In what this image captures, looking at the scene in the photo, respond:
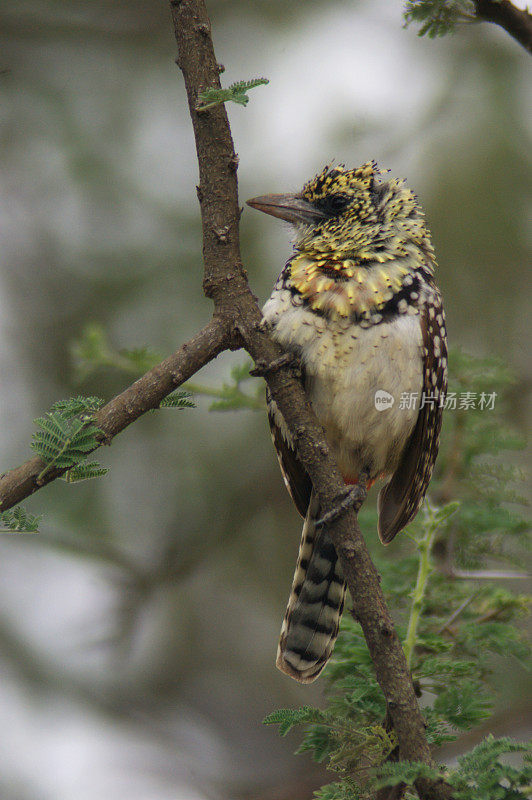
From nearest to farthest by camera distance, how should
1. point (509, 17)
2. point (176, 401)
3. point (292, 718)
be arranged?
point (292, 718)
point (176, 401)
point (509, 17)

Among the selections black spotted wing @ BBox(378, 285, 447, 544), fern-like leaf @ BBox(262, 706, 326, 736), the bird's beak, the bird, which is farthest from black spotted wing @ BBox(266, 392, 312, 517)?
fern-like leaf @ BBox(262, 706, 326, 736)

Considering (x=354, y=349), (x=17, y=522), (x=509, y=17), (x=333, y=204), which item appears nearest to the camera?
(x=17, y=522)

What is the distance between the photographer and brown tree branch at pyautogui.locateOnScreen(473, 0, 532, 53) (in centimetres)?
281

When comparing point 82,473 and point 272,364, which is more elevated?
point 272,364

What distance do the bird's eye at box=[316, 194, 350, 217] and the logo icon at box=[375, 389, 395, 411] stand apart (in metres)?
0.81

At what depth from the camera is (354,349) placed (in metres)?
3.14

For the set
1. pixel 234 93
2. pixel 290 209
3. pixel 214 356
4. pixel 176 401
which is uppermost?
pixel 290 209

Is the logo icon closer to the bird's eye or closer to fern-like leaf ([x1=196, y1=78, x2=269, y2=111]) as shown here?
the bird's eye

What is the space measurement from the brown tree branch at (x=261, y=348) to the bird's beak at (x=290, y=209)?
112cm

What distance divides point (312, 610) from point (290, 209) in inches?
65.8

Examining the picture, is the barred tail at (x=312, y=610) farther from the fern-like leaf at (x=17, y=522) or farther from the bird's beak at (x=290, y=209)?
the fern-like leaf at (x=17, y=522)

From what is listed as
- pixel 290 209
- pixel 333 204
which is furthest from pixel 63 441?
pixel 333 204

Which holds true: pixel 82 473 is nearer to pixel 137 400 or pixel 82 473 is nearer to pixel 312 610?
pixel 137 400

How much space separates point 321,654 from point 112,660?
2.73 metres
